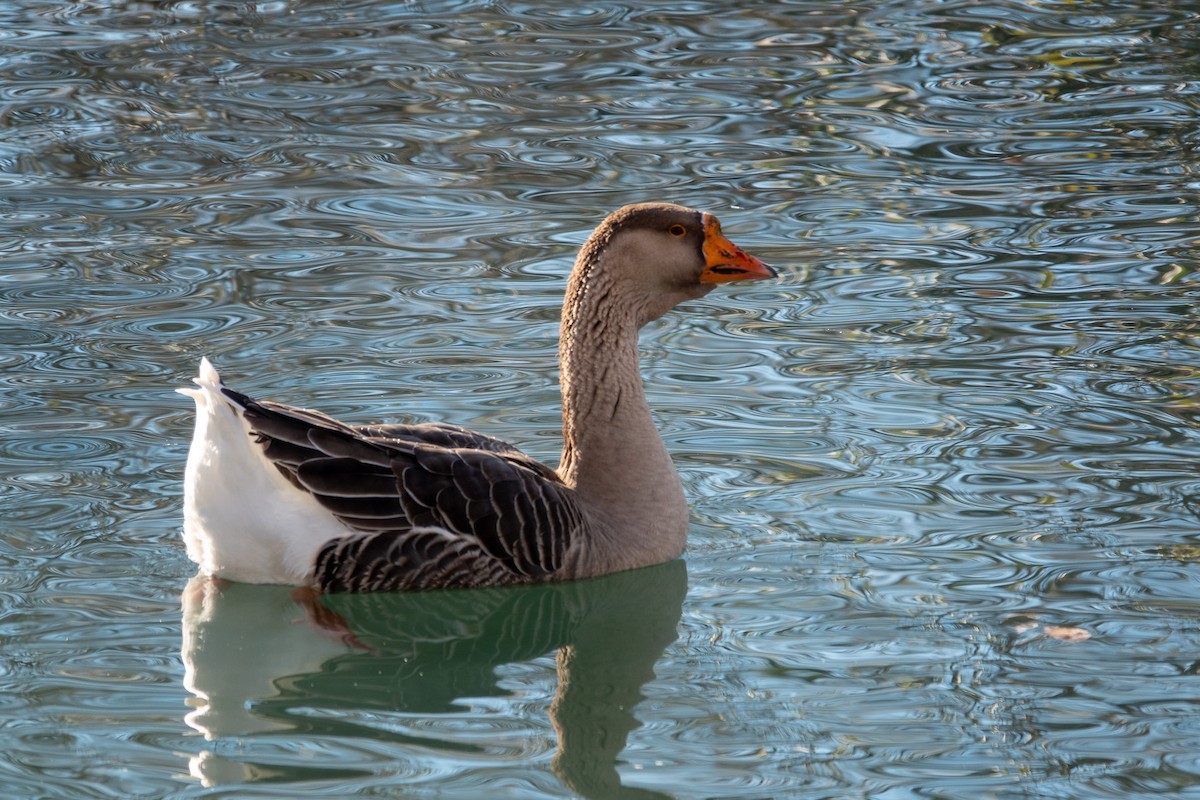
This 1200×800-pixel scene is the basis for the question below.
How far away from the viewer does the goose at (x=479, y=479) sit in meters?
6.91

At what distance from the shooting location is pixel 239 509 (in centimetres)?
688

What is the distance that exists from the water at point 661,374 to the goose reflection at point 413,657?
0.02 m

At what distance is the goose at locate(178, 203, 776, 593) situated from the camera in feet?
22.7

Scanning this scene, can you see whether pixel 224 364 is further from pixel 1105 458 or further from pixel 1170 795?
pixel 1170 795

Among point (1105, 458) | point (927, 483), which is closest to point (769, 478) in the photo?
point (927, 483)

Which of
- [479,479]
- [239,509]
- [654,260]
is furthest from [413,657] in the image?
[654,260]

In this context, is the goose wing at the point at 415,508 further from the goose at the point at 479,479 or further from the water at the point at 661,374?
the water at the point at 661,374

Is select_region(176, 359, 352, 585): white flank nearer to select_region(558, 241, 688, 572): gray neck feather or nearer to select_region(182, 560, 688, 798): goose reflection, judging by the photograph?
select_region(182, 560, 688, 798): goose reflection

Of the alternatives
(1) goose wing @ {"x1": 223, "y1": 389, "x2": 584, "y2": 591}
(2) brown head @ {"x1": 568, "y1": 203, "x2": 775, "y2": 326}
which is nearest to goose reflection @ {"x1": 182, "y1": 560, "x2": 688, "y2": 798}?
(1) goose wing @ {"x1": 223, "y1": 389, "x2": 584, "y2": 591}

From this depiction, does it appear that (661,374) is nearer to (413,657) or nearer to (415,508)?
(415,508)

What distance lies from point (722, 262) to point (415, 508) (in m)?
1.76

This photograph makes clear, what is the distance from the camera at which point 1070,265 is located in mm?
11109

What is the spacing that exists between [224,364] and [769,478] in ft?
10.9

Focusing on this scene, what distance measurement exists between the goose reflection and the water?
2 cm
